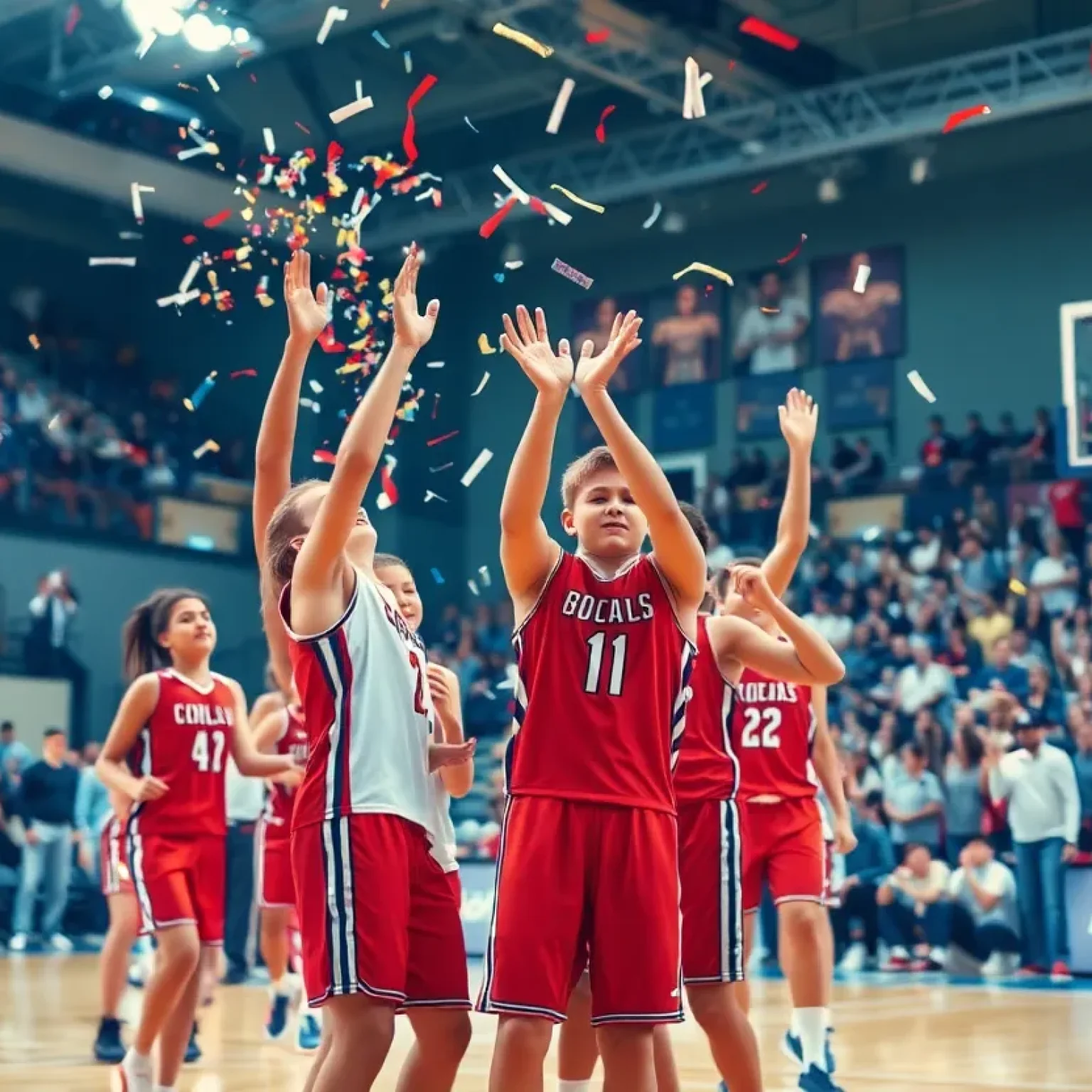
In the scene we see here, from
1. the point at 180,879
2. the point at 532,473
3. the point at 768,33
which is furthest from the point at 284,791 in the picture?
the point at 768,33

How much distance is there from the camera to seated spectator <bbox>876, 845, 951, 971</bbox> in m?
12.2

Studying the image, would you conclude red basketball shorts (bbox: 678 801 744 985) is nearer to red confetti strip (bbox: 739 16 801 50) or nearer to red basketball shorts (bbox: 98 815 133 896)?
red basketball shorts (bbox: 98 815 133 896)

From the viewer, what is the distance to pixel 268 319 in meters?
22.2

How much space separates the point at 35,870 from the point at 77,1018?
6.56 meters

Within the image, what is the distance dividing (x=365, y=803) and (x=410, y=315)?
1.08 meters

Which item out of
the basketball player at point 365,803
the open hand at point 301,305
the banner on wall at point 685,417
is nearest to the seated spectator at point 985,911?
the basketball player at point 365,803

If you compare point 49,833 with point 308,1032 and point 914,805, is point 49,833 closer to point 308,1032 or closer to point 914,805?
point 914,805

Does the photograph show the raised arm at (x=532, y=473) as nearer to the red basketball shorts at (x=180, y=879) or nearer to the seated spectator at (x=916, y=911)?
the red basketball shorts at (x=180, y=879)

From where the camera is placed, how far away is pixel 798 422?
214 inches

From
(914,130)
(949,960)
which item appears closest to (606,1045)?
(949,960)

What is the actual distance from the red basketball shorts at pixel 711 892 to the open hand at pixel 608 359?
5.35ft

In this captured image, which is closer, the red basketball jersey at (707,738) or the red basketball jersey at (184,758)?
the red basketball jersey at (707,738)

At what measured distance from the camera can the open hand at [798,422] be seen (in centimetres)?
536

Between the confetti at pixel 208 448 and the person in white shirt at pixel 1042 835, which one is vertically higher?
the confetti at pixel 208 448
